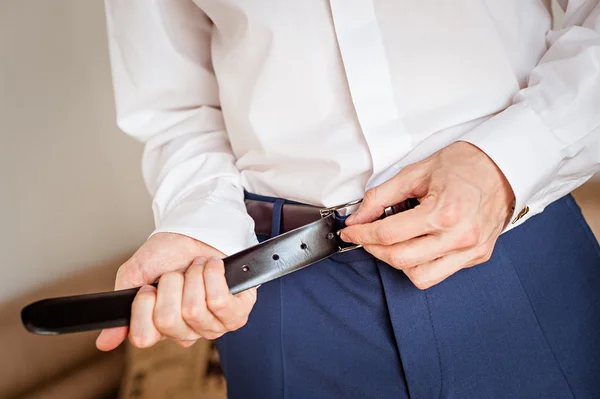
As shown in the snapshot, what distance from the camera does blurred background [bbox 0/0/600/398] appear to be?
95 cm

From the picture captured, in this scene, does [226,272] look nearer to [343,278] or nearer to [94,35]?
[343,278]

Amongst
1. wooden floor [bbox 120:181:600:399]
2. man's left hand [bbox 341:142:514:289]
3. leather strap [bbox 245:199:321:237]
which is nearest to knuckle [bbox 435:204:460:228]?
man's left hand [bbox 341:142:514:289]

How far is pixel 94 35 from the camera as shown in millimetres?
1013

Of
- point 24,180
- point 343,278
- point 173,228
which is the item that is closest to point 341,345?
point 343,278

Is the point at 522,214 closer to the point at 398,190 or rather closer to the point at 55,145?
the point at 398,190

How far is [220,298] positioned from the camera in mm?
447

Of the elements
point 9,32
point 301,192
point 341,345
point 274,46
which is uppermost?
point 9,32

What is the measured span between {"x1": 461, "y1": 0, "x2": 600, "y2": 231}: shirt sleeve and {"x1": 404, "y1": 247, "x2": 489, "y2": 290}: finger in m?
0.05

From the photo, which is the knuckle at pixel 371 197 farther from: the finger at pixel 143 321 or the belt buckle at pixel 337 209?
the finger at pixel 143 321

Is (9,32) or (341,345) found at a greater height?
(9,32)

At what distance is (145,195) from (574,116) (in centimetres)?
90

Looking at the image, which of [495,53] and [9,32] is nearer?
[495,53]

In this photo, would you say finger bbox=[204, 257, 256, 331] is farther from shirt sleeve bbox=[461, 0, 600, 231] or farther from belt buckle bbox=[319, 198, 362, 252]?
shirt sleeve bbox=[461, 0, 600, 231]

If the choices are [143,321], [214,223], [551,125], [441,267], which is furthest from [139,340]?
[551,125]
